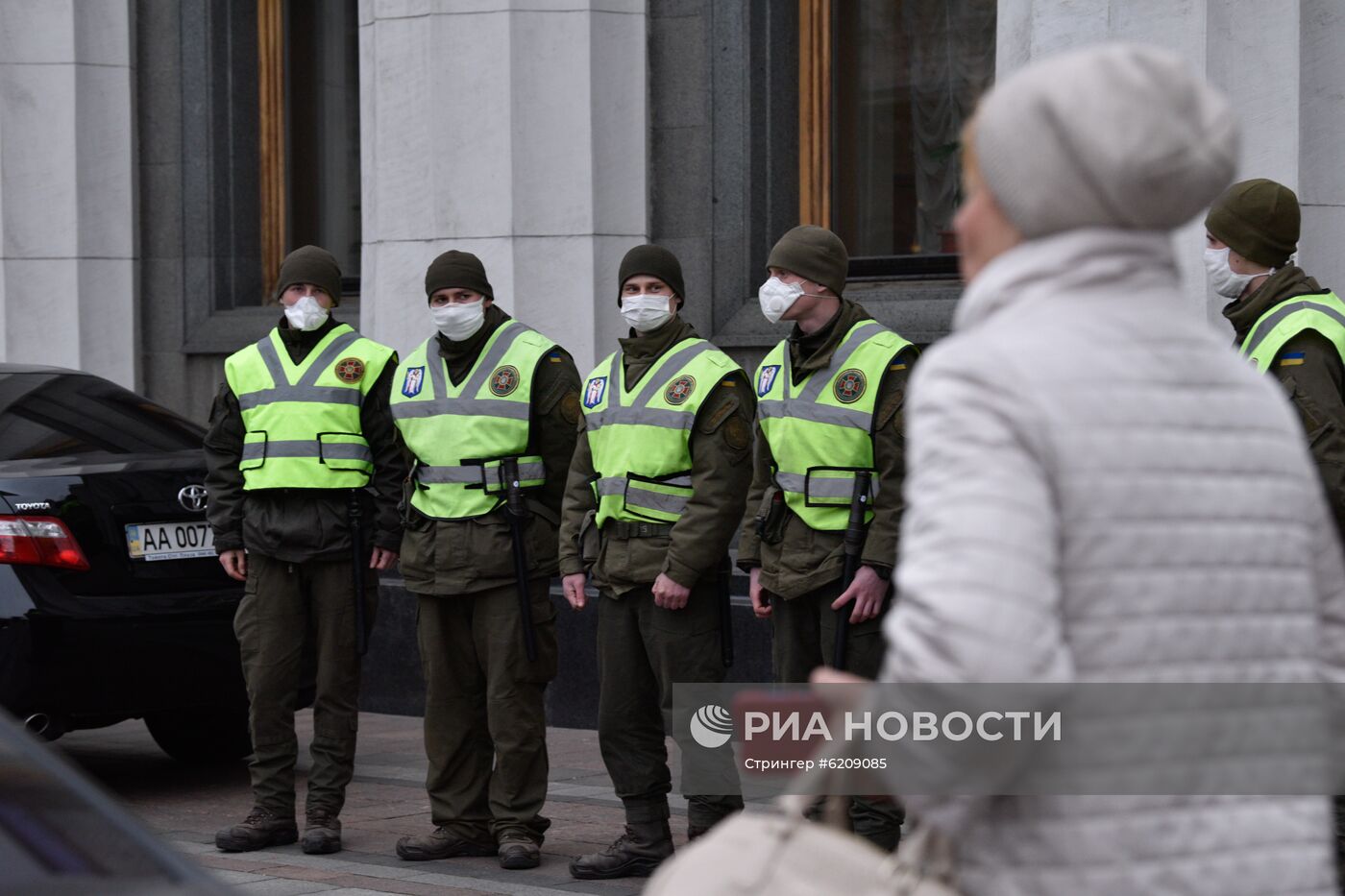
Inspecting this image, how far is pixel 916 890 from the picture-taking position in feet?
6.82

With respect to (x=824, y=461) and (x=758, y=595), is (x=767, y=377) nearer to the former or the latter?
(x=824, y=461)

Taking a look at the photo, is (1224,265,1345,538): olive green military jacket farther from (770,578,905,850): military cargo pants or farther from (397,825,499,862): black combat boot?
(397,825,499,862): black combat boot

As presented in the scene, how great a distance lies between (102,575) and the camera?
7.61 m

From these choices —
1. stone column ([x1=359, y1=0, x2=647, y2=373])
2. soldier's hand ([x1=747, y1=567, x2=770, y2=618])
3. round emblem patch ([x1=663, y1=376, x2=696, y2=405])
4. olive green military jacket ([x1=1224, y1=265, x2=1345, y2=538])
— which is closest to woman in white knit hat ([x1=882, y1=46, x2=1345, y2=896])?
olive green military jacket ([x1=1224, y1=265, x2=1345, y2=538])

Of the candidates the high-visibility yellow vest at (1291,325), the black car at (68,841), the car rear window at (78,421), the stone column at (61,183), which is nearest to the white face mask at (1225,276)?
the high-visibility yellow vest at (1291,325)

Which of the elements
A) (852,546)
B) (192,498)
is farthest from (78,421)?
(852,546)

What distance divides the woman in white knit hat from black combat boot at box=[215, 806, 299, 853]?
5354mm

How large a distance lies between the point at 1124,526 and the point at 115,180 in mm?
11347

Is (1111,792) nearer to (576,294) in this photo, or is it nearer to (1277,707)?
(1277,707)

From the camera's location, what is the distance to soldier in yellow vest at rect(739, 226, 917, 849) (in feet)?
19.8

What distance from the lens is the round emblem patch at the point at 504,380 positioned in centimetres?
692

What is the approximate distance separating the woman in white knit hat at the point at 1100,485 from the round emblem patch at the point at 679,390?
14.0ft

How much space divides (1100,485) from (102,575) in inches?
239

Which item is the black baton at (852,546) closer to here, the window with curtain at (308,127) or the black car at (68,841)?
the black car at (68,841)
